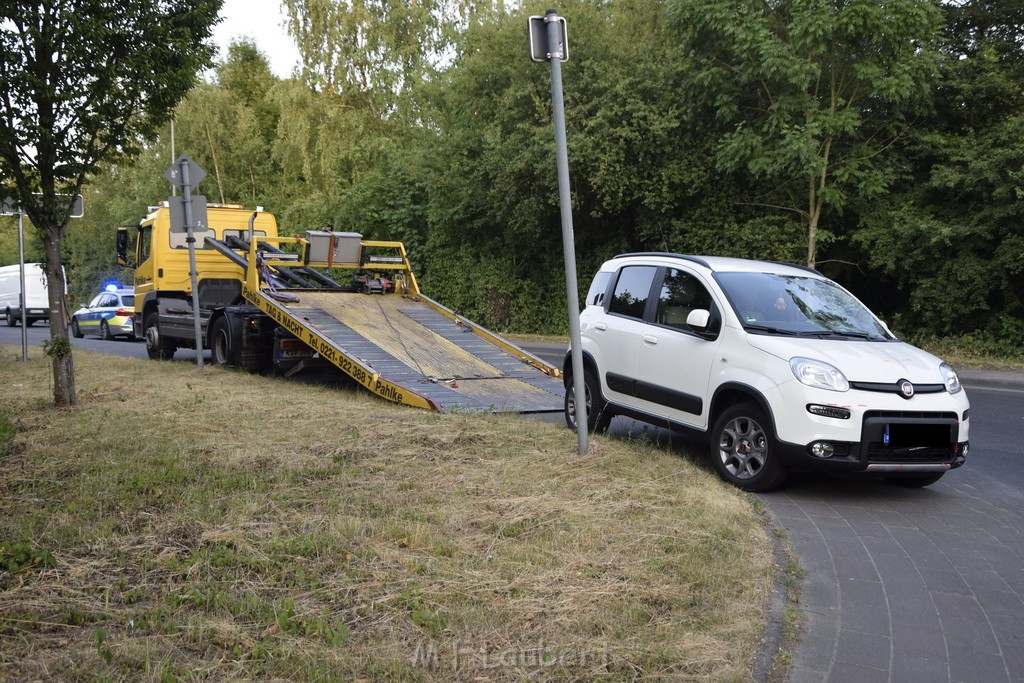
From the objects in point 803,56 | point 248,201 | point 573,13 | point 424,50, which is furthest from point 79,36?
point 248,201

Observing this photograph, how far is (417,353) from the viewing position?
11.6 m

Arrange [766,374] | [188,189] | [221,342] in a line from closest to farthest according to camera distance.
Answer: [766,374]
[188,189]
[221,342]

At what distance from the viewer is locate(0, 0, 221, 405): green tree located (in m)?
9.77

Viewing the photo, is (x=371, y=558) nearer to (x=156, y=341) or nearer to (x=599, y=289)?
(x=599, y=289)

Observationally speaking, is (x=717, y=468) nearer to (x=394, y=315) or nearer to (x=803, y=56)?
(x=394, y=315)

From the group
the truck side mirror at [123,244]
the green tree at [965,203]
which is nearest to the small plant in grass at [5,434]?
the truck side mirror at [123,244]

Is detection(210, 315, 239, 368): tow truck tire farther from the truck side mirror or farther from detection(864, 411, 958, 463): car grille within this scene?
detection(864, 411, 958, 463): car grille

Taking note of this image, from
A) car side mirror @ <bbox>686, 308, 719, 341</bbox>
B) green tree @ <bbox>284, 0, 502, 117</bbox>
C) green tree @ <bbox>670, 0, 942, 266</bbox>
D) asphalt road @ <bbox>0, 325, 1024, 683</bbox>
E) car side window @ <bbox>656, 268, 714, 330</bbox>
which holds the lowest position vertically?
asphalt road @ <bbox>0, 325, 1024, 683</bbox>

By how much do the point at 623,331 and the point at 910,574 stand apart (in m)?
3.77

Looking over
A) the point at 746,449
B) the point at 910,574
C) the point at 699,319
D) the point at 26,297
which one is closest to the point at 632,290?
the point at 699,319

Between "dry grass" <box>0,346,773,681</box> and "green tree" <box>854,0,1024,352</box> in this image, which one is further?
"green tree" <box>854,0,1024,352</box>

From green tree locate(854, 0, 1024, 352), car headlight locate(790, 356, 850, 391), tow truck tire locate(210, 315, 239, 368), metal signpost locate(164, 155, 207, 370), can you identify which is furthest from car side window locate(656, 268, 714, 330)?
green tree locate(854, 0, 1024, 352)

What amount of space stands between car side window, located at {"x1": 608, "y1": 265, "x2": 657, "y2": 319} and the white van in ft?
98.1

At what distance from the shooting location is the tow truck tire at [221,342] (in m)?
14.4
